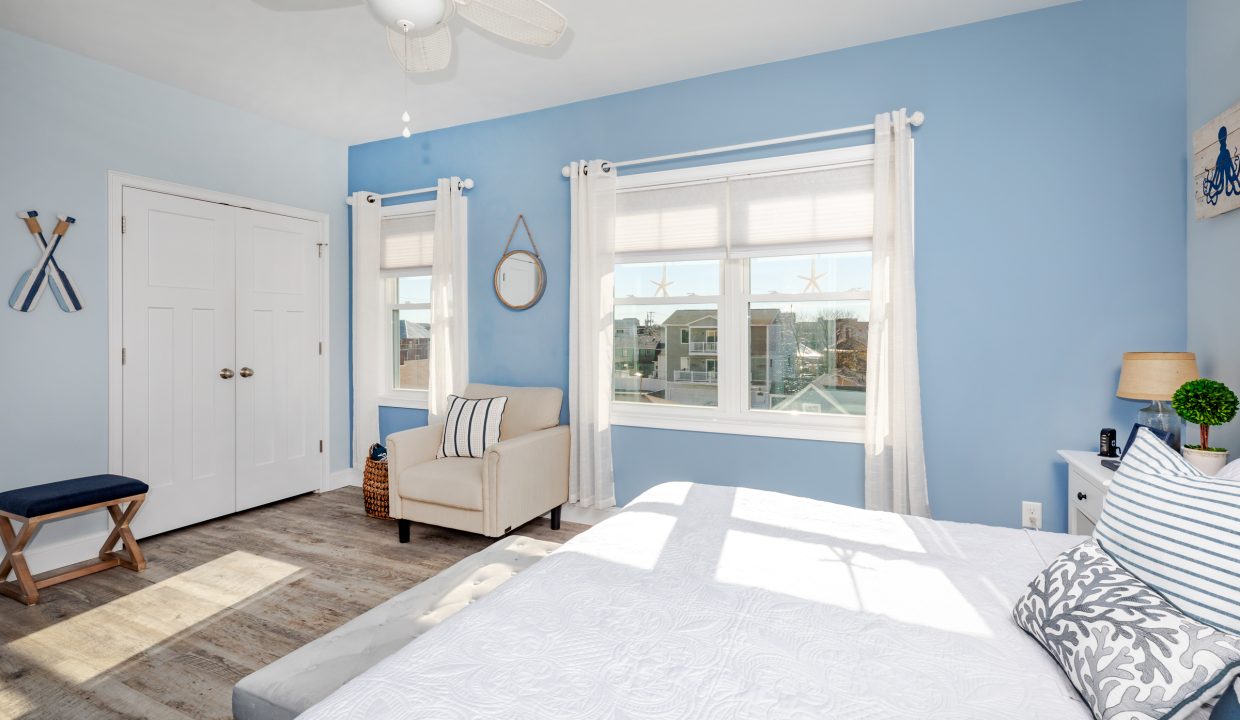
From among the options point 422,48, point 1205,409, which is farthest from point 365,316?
point 1205,409

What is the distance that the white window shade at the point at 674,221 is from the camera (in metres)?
3.33

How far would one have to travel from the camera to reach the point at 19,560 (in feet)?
8.61

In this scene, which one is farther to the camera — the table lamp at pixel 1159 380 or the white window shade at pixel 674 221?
the white window shade at pixel 674 221

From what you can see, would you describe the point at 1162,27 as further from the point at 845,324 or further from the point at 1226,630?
the point at 1226,630

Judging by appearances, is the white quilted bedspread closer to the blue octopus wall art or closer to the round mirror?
the blue octopus wall art

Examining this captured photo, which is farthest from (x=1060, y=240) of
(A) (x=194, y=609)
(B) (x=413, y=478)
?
(A) (x=194, y=609)

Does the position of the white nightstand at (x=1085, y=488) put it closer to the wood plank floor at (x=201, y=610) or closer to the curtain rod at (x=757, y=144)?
the curtain rod at (x=757, y=144)

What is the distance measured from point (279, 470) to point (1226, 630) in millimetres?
4747

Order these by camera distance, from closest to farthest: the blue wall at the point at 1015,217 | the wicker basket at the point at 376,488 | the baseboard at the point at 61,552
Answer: the blue wall at the point at 1015,217 → the baseboard at the point at 61,552 → the wicker basket at the point at 376,488

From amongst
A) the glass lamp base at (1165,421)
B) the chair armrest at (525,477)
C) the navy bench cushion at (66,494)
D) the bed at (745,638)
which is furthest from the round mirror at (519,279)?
the glass lamp base at (1165,421)

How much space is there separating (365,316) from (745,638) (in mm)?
4083

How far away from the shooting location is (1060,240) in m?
2.65

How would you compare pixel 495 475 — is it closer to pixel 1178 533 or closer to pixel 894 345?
pixel 894 345

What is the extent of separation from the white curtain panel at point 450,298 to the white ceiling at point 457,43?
654mm
